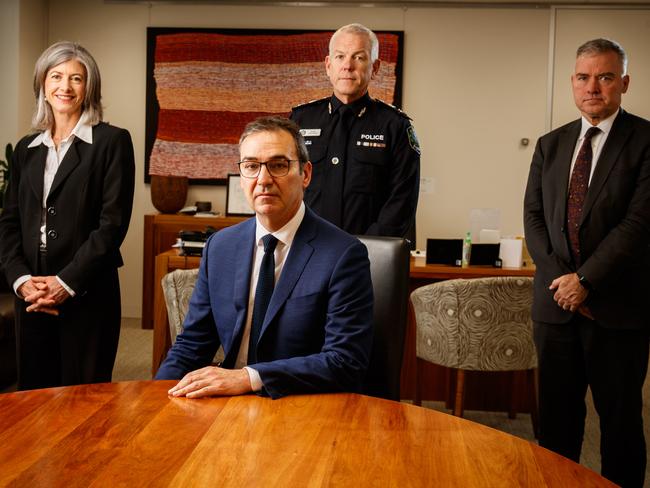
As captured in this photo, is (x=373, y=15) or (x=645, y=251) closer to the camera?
(x=645, y=251)

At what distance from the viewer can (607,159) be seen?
259 centimetres

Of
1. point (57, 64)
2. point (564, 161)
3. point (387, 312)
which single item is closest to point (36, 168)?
point (57, 64)

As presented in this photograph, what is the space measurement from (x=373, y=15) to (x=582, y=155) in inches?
154

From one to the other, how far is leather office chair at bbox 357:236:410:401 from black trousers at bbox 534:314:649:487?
0.95 m

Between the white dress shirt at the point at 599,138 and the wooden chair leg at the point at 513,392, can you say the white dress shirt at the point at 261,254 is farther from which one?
the wooden chair leg at the point at 513,392

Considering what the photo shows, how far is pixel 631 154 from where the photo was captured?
2570 mm

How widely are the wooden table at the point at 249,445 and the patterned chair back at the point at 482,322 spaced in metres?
1.90

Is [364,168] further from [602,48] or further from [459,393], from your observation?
[459,393]

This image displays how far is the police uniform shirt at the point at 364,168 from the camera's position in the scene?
2.92 meters

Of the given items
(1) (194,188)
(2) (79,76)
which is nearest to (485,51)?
(1) (194,188)

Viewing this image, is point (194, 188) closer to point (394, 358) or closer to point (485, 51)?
point (485, 51)

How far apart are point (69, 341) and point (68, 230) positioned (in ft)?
1.27

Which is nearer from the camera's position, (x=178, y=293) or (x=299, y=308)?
(x=299, y=308)

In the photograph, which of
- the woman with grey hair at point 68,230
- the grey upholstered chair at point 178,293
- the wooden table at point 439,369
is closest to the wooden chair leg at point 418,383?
the wooden table at point 439,369
